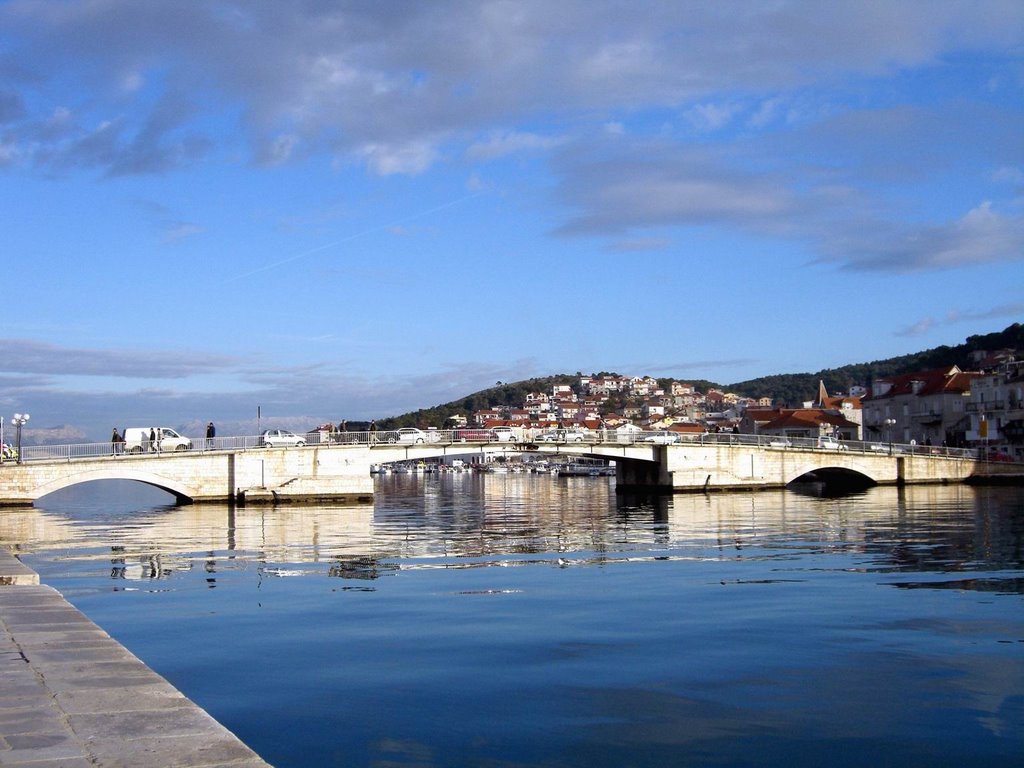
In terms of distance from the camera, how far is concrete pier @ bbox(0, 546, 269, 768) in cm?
664

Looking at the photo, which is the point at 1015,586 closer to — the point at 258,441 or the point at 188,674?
the point at 188,674

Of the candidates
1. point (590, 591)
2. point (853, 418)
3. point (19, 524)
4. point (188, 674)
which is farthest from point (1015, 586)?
point (853, 418)

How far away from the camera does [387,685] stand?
1184 cm

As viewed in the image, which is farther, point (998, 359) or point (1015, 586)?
point (998, 359)

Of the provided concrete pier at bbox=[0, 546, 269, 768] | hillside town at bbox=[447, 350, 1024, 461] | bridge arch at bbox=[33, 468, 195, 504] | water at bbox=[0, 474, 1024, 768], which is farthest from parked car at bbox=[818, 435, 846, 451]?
concrete pier at bbox=[0, 546, 269, 768]

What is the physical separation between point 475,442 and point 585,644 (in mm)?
52961

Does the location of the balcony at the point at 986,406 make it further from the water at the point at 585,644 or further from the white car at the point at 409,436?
the water at the point at 585,644

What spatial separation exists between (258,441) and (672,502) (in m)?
25.2

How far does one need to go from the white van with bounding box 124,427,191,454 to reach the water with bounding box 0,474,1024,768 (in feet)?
91.2

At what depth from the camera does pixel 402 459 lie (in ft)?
217

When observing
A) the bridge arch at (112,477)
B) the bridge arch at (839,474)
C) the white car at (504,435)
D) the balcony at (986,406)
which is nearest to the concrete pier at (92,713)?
the bridge arch at (112,477)

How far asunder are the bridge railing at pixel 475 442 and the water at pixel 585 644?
24.7m

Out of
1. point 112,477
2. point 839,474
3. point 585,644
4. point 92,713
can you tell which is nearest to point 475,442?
point 112,477

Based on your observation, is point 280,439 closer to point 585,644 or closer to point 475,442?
point 475,442
